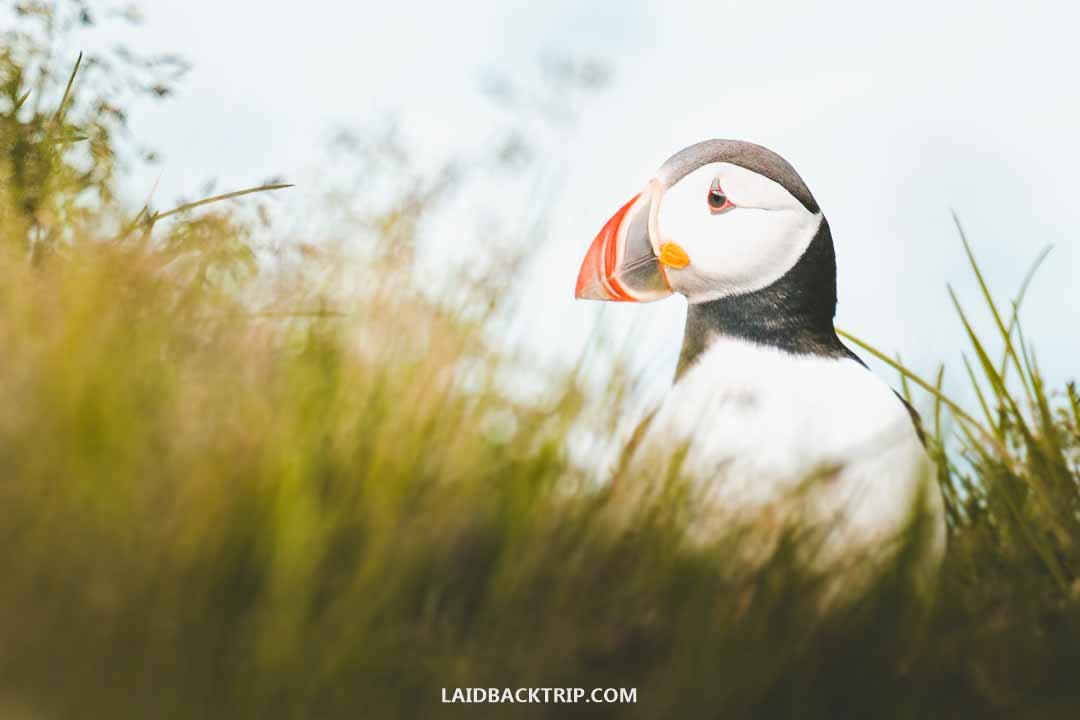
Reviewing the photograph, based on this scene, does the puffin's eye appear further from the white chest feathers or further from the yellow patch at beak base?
the white chest feathers

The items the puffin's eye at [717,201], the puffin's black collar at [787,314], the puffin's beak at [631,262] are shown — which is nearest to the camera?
the puffin's black collar at [787,314]

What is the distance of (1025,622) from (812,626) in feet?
1.35

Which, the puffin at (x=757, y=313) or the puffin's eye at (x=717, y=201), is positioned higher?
the puffin's eye at (x=717, y=201)

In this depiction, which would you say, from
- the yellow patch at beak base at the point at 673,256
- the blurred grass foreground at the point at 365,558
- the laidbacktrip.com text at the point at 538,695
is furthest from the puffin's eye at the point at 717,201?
the laidbacktrip.com text at the point at 538,695

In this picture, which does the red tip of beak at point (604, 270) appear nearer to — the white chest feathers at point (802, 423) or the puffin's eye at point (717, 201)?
the puffin's eye at point (717, 201)

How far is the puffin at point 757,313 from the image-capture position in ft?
7.00

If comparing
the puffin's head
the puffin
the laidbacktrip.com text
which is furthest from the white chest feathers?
the laidbacktrip.com text

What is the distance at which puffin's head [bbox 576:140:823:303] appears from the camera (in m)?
2.69

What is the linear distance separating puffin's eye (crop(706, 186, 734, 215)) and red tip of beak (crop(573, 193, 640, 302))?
259 mm

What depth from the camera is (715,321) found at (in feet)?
8.84

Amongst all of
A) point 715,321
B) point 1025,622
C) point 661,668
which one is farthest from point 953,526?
point 661,668

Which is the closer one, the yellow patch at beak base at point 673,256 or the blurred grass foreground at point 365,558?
the blurred grass foreground at point 365,558

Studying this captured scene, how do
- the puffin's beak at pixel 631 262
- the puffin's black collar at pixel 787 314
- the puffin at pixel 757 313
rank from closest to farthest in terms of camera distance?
the puffin at pixel 757 313
the puffin's black collar at pixel 787 314
the puffin's beak at pixel 631 262

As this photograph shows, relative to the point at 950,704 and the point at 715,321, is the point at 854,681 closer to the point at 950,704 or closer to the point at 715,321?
the point at 950,704
